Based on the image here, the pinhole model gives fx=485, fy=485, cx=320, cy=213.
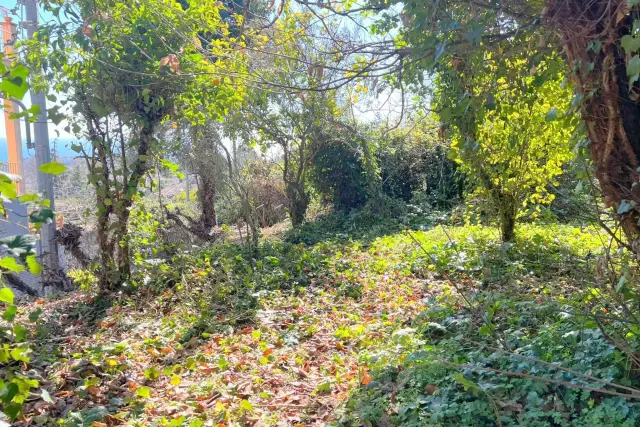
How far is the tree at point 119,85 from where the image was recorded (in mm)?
4711

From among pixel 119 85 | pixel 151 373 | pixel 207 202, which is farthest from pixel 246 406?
pixel 207 202

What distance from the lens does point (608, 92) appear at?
2.26 meters

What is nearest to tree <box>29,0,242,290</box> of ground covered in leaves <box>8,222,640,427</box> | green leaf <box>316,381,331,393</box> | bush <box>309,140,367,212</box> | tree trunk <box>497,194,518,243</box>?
ground covered in leaves <box>8,222,640,427</box>

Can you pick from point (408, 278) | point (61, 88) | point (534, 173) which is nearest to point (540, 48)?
point (408, 278)

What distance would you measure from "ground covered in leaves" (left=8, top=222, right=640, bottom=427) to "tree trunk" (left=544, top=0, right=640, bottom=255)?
0.64m

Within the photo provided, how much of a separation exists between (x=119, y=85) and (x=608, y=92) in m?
4.53

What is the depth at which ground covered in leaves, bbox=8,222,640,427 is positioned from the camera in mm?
2619

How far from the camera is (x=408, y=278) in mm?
5508

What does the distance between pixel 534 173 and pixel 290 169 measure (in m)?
6.61

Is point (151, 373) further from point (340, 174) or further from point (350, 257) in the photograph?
point (340, 174)

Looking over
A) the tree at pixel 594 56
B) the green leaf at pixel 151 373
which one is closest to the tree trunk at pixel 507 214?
the tree at pixel 594 56

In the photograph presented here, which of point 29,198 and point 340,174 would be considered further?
point 340,174

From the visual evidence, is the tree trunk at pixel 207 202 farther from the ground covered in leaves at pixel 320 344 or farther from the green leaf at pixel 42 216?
the green leaf at pixel 42 216

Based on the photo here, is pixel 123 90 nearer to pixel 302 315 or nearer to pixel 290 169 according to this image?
pixel 302 315
